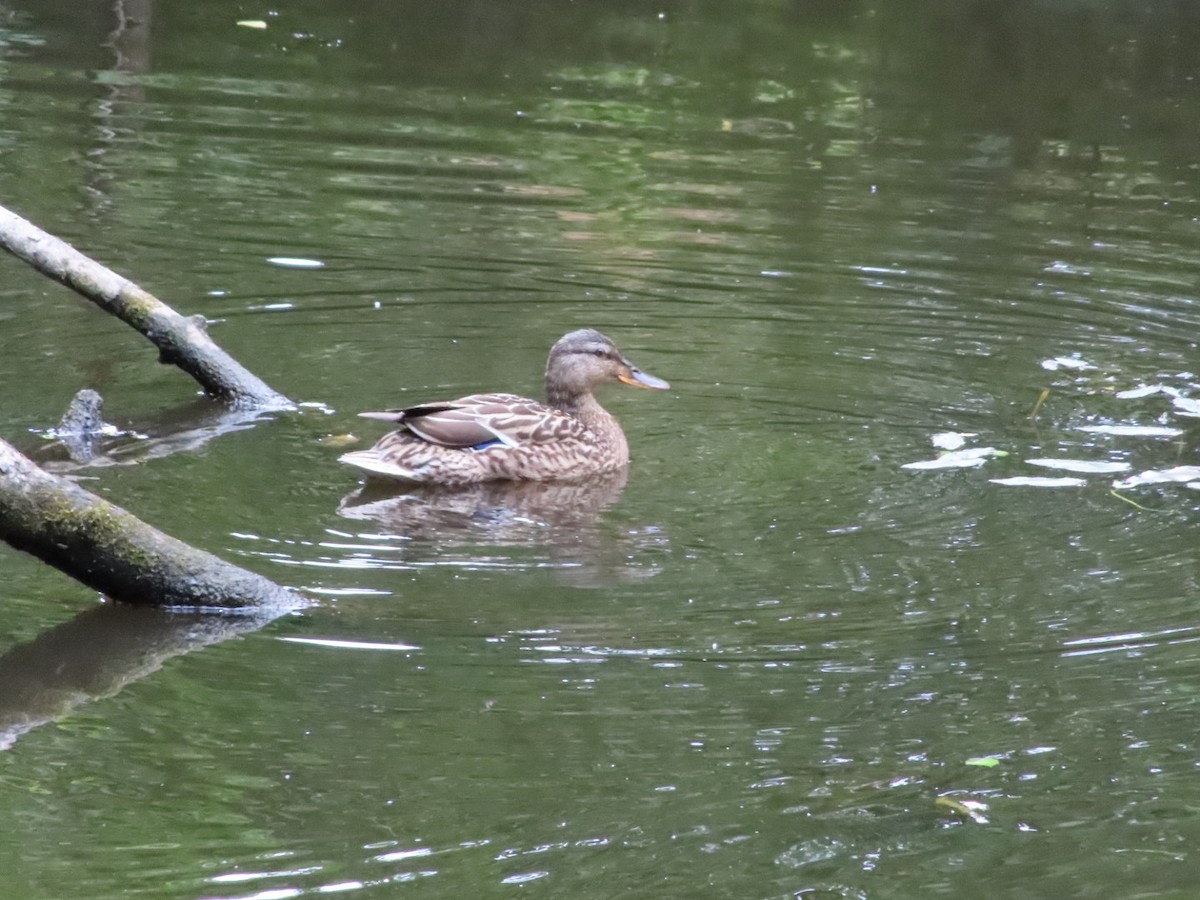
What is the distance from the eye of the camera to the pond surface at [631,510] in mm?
5117

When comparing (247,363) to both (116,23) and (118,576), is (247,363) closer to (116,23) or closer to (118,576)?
(118,576)

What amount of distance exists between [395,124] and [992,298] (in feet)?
19.8

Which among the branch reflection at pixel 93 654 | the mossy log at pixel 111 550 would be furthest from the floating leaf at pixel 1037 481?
the branch reflection at pixel 93 654

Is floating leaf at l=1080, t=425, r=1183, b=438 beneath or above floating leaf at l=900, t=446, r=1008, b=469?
above

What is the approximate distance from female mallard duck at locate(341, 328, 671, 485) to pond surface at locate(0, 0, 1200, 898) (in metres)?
0.19

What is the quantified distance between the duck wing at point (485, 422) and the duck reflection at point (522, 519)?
0.21 meters

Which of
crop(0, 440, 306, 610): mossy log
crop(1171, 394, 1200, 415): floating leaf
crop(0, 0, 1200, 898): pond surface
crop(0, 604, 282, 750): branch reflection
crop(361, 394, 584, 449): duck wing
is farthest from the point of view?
crop(1171, 394, 1200, 415): floating leaf

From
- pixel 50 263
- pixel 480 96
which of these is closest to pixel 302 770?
pixel 50 263

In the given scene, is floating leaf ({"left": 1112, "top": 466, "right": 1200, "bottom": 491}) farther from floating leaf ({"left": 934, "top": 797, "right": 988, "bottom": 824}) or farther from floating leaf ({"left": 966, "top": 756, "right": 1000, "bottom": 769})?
floating leaf ({"left": 934, "top": 797, "right": 988, "bottom": 824})

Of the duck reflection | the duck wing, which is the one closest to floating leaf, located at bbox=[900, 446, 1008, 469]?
the duck reflection

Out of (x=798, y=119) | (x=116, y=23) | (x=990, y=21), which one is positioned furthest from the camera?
(x=990, y=21)

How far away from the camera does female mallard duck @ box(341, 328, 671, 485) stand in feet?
27.3

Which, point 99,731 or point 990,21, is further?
point 990,21

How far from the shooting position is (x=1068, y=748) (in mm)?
5625
